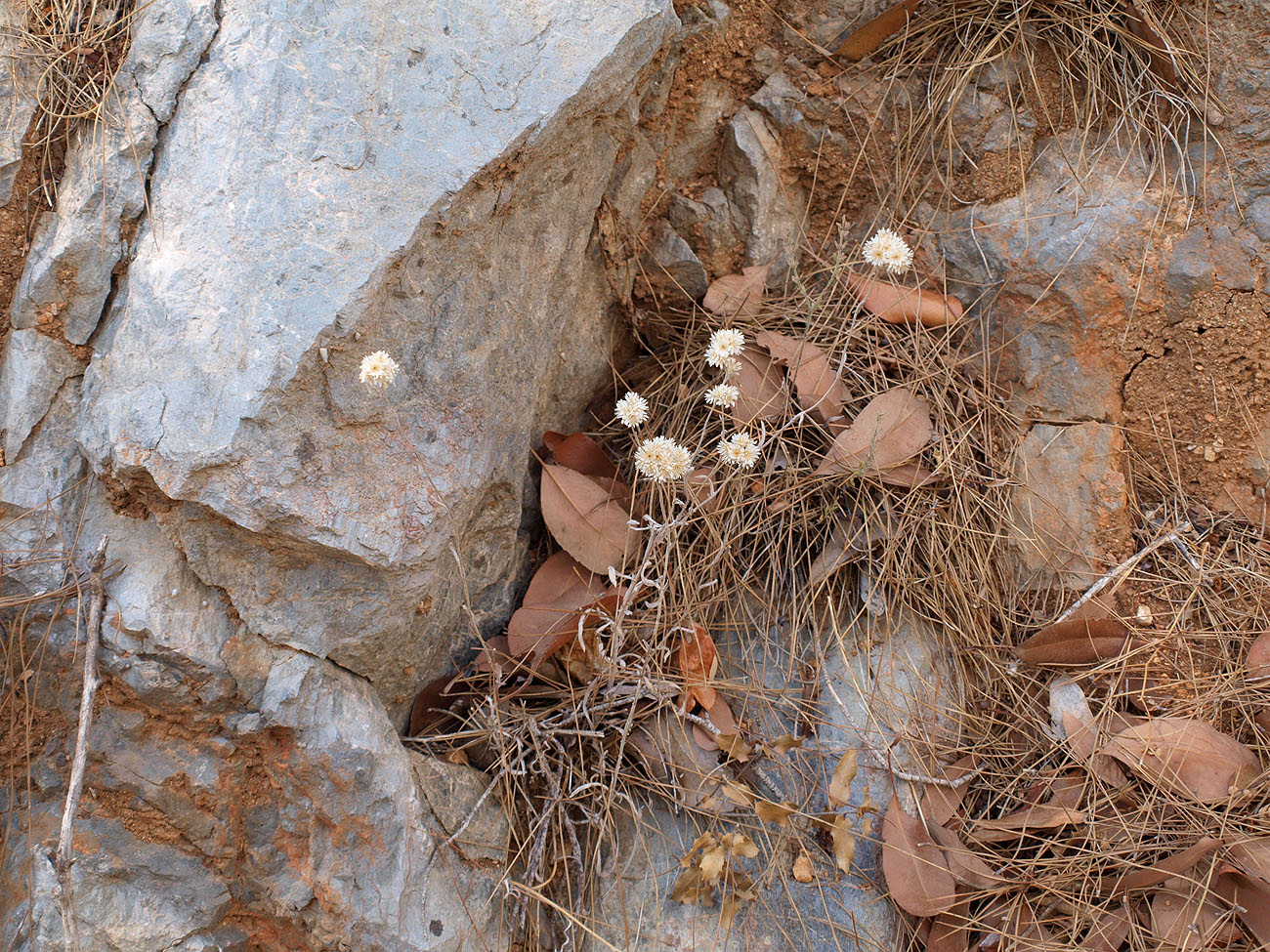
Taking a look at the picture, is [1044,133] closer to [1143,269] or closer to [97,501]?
[1143,269]

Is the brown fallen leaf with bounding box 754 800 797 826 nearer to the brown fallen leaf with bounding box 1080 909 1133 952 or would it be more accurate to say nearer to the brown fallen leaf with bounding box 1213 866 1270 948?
the brown fallen leaf with bounding box 1080 909 1133 952

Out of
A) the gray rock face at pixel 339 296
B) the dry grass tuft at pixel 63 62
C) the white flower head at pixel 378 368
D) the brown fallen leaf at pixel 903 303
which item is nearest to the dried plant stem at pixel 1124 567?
the brown fallen leaf at pixel 903 303

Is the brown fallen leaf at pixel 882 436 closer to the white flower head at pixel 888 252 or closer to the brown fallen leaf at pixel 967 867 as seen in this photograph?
the white flower head at pixel 888 252

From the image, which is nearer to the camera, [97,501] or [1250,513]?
[97,501]

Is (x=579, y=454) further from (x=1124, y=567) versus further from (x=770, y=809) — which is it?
(x=1124, y=567)

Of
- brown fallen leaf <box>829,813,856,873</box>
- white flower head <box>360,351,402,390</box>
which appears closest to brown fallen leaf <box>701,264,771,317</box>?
white flower head <box>360,351,402,390</box>

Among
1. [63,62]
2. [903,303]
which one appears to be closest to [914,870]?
[903,303]

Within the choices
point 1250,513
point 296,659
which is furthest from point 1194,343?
point 296,659
